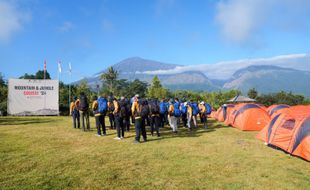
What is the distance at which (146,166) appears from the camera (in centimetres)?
814

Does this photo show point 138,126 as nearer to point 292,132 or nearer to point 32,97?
point 292,132

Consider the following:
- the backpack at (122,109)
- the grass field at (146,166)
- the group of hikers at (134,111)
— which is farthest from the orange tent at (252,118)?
the backpack at (122,109)

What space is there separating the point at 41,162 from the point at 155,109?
665 centimetres

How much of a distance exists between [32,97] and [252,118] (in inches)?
864

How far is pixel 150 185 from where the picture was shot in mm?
6559

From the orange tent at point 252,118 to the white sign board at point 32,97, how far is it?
2008 centimetres

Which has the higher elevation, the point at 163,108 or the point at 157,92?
the point at 157,92

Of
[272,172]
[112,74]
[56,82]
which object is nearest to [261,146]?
[272,172]

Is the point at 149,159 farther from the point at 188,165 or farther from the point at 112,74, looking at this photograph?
the point at 112,74

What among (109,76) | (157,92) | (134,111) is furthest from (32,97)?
(109,76)

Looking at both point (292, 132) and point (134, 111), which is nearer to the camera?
point (292, 132)

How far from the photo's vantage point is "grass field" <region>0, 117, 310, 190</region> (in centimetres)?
666

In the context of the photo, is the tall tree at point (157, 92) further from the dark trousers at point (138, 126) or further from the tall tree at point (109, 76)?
the dark trousers at point (138, 126)

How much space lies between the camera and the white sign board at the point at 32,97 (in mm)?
27812
